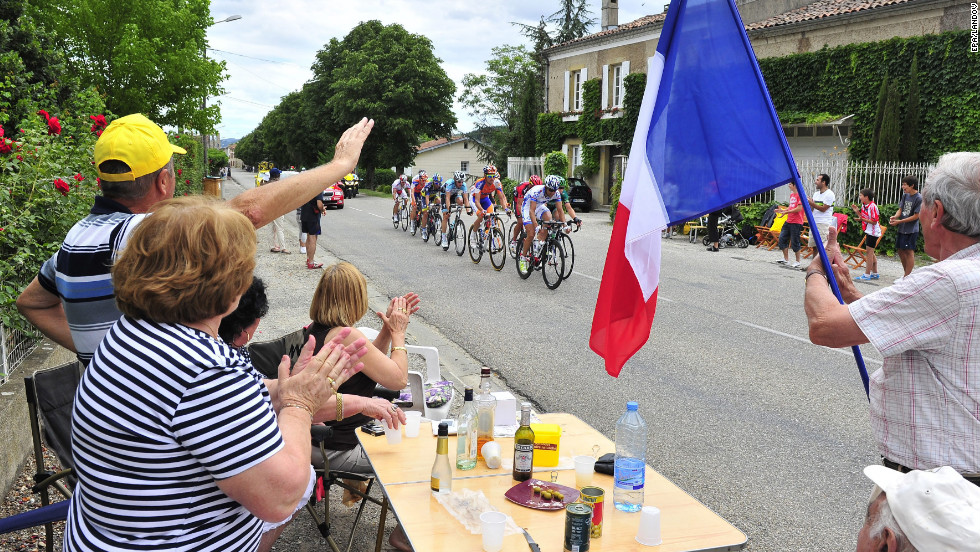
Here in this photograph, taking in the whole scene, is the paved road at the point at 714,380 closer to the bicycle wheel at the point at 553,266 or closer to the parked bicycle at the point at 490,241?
the bicycle wheel at the point at 553,266

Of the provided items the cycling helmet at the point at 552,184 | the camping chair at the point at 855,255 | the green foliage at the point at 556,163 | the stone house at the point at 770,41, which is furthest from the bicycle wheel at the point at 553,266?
the green foliage at the point at 556,163

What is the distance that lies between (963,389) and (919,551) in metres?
0.78

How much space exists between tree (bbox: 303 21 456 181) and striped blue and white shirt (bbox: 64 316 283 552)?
49.1 meters

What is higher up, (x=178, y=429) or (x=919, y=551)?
(x=178, y=429)

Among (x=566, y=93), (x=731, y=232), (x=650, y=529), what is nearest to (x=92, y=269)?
(x=650, y=529)

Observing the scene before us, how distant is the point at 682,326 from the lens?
9.02 m

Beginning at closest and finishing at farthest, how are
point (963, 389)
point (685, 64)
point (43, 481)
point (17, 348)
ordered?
1. point (963, 389)
2. point (685, 64)
3. point (43, 481)
4. point (17, 348)

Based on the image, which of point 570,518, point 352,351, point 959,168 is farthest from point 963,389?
point 352,351

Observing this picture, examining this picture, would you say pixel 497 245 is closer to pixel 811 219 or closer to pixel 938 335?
pixel 811 219

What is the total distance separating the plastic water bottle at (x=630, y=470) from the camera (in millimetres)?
2672

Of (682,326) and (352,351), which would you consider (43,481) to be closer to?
(352,351)

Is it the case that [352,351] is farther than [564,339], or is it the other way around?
[564,339]

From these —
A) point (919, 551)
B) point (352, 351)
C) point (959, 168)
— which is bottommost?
point (919, 551)

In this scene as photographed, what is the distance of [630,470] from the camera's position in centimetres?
269
